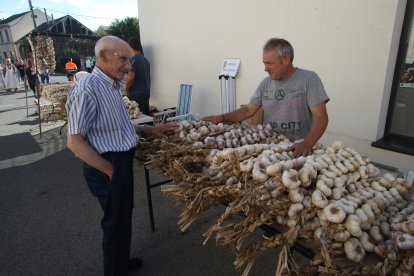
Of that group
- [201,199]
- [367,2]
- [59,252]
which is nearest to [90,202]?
[59,252]

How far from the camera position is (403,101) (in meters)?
3.21

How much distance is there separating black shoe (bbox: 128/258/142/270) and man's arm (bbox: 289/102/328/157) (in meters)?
1.74

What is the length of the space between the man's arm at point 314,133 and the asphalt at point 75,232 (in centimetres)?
75

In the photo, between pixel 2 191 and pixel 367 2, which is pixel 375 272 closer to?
pixel 367 2

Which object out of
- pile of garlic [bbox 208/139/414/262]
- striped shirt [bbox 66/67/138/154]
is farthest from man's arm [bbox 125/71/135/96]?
pile of garlic [bbox 208/139/414/262]

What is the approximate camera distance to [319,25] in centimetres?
358

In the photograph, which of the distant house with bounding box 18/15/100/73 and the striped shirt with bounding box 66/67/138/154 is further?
the distant house with bounding box 18/15/100/73

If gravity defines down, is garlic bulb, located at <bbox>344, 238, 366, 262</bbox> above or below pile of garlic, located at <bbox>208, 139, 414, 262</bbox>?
below

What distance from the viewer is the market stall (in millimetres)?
1153

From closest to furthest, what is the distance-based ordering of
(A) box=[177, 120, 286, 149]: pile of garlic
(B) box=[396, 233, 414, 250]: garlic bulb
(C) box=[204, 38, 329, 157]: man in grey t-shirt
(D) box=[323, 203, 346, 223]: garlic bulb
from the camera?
(B) box=[396, 233, 414, 250]: garlic bulb < (D) box=[323, 203, 346, 223]: garlic bulb < (A) box=[177, 120, 286, 149]: pile of garlic < (C) box=[204, 38, 329, 157]: man in grey t-shirt

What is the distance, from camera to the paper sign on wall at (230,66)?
16.2ft

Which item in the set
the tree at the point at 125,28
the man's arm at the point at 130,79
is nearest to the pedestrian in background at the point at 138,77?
the man's arm at the point at 130,79

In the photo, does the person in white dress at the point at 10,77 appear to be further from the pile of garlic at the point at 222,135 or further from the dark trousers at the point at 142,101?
the pile of garlic at the point at 222,135

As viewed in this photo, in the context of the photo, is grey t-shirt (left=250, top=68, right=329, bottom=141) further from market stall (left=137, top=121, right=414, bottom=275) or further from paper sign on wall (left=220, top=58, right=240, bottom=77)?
paper sign on wall (left=220, top=58, right=240, bottom=77)
